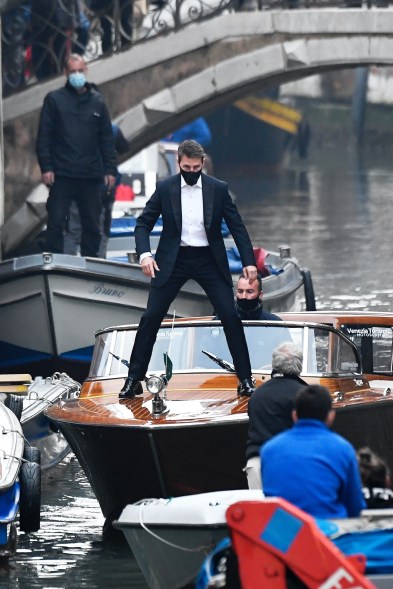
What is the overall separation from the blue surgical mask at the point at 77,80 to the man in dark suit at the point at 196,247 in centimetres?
587

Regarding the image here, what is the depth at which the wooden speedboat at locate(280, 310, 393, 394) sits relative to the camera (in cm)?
1277

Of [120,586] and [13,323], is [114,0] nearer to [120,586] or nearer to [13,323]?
[13,323]

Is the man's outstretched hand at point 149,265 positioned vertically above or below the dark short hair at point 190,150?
below

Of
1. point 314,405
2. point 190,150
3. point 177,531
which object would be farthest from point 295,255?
point 314,405

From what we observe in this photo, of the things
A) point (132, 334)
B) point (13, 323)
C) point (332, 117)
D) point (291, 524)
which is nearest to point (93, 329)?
point (13, 323)

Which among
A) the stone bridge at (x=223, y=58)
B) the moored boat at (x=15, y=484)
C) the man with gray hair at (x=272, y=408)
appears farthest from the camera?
the stone bridge at (x=223, y=58)

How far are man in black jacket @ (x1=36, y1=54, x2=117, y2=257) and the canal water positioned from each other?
331 cm

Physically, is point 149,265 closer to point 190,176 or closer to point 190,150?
point 190,176

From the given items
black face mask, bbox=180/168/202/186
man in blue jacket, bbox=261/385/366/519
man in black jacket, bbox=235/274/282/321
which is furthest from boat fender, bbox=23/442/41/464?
man in blue jacket, bbox=261/385/366/519

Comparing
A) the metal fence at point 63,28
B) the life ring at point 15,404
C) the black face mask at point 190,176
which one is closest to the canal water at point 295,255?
the life ring at point 15,404

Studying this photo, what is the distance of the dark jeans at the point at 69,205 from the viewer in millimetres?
17000

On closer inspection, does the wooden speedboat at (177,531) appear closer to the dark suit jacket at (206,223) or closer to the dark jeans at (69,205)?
the dark suit jacket at (206,223)

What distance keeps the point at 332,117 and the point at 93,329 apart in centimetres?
3936

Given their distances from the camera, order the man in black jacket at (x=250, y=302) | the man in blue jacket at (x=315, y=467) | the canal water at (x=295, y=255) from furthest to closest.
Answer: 1. the man in black jacket at (x=250, y=302)
2. the canal water at (x=295, y=255)
3. the man in blue jacket at (x=315, y=467)
